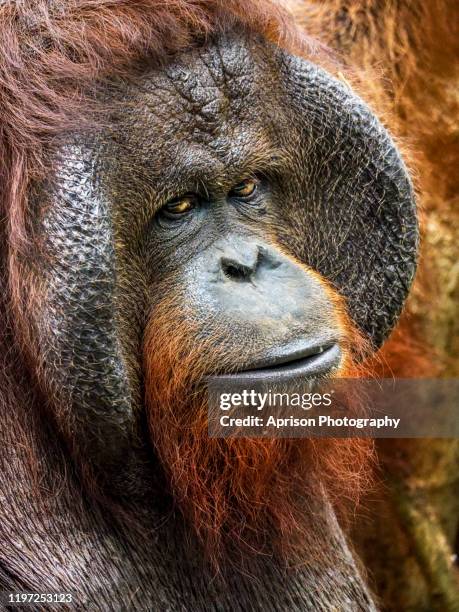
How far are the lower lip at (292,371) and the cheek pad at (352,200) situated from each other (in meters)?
0.31

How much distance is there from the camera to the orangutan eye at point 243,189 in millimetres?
1823

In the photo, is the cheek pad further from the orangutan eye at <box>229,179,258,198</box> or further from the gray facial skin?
the orangutan eye at <box>229,179,258,198</box>

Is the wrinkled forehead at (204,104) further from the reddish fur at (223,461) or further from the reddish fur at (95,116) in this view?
the reddish fur at (223,461)

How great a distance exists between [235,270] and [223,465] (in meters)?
0.39

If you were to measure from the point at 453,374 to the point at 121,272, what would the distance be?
5.16 ft

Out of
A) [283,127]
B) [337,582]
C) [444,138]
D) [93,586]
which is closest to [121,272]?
[283,127]

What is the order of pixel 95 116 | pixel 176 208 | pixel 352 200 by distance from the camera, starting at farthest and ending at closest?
pixel 352 200 → pixel 176 208 → pixel 95 116

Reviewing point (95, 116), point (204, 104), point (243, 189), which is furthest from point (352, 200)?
point (95, 116)

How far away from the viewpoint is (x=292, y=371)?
167 centimetres

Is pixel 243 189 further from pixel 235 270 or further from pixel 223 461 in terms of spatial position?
pixel 223 461

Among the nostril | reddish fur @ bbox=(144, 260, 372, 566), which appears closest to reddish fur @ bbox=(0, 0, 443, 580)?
reddish fur @ bbox=(144, 260, 372, 566)

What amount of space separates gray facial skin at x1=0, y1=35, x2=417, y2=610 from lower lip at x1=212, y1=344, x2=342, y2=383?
3 centimetres

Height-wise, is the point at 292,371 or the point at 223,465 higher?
the point at 292,371

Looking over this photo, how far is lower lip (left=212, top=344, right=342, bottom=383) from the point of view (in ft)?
5.48
